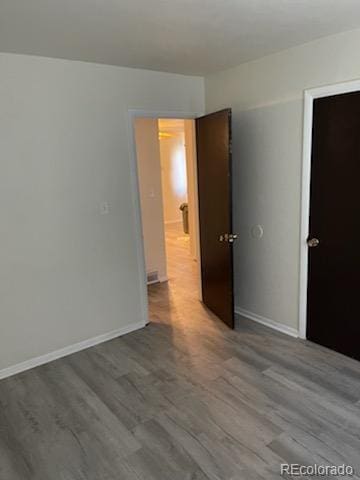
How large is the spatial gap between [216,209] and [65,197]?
53.2 inches

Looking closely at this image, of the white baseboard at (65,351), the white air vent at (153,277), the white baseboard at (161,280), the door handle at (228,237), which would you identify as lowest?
the white baseboard at (65,351)

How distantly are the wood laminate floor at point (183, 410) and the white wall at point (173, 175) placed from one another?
636cm

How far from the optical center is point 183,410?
91.4 inches

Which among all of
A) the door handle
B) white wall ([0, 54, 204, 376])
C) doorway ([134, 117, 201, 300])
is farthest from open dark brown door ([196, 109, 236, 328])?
white wall ([0, 54, 204, 376])

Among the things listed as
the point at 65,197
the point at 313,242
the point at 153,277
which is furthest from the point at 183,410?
the point at 153,277

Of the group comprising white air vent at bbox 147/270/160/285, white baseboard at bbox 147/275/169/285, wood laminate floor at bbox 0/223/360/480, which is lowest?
wood laminate floor at bbox 0/223/360/480

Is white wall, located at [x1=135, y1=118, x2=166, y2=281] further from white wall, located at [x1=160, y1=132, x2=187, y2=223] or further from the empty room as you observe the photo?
white wall, located at [x1=160, y1=132, x2=187, y2=223]

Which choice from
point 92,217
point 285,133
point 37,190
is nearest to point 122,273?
point 92,217

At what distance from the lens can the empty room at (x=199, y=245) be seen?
6.56 feet

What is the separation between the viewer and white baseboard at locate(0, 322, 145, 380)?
2842mm

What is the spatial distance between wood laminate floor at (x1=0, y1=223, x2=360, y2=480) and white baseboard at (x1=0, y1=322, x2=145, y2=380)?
2.6 inches

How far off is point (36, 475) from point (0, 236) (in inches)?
62.1

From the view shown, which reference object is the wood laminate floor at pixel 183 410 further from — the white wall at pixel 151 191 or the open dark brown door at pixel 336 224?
the white wall at pixel 151 191

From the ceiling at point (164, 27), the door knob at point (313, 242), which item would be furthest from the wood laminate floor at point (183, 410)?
the ceiling at point (164, 27)
